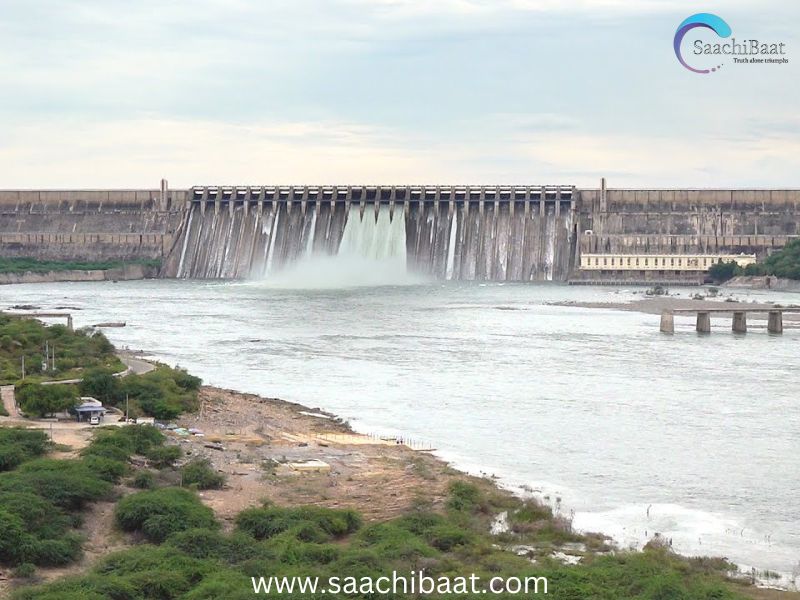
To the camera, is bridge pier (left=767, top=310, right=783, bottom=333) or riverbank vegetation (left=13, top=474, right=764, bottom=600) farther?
bridge pier (left=767, top=310, right=783, bottom=333)

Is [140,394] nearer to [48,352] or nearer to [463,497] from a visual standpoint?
[48,352]

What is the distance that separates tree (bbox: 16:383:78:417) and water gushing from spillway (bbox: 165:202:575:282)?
80.4 meters

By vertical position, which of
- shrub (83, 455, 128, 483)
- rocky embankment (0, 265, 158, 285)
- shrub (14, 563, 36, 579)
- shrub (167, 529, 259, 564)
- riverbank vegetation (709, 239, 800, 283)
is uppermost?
riverbank vegetation (709, 239, 800, 283)

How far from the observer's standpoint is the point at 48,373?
3625 centimetres

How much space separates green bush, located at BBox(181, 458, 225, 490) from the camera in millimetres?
23500

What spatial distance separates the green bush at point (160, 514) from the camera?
20.0 metres

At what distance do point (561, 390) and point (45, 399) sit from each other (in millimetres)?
16429

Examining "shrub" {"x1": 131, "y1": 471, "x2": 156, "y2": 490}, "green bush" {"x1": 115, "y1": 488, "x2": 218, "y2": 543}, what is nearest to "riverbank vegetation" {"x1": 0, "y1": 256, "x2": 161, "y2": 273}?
"shrub" {"x1": 131, "y1": 471, "x2": 156, "y2": 490}

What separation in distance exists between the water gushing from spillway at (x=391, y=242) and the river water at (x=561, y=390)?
1075 inches

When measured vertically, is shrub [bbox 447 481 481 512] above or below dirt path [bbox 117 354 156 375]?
below

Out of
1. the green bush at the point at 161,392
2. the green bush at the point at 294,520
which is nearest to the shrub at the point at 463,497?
the green bush at the point at 294,520

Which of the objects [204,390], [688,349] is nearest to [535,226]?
[688,349]

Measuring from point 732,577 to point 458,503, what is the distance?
527 centimetres

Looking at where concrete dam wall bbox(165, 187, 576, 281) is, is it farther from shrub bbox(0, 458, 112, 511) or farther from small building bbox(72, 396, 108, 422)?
shrub bbox(0, 458, 112, 511)
